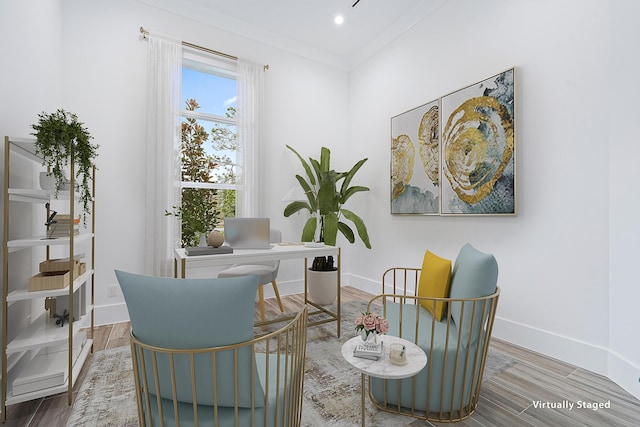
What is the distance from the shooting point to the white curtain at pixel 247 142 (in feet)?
11.6

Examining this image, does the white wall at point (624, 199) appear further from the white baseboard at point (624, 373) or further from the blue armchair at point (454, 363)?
the blue armchair at point (454, 363)

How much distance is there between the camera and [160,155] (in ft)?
9.84

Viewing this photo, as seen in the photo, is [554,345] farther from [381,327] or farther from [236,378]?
[236,378]

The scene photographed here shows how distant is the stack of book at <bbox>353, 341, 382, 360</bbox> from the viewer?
1.37 m

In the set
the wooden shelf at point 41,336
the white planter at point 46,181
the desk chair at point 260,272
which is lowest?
the wooden shelf at point 41,336

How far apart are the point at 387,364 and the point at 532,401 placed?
1.05 meters

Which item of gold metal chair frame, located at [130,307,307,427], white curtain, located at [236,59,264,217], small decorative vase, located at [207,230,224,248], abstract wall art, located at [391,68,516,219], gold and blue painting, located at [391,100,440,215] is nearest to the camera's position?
gold metal chair frame, located at [130,307,307,427]

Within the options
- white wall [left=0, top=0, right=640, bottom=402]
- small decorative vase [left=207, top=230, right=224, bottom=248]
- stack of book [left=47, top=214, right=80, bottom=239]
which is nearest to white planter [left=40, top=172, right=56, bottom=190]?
stack of book [left=47, top=214, right=80, bottom=239]

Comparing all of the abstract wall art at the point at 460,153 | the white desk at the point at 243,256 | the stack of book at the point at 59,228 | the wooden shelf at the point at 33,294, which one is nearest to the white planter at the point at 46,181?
the stack of book at the point at 59,228

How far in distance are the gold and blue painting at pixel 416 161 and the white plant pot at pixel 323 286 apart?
1109 mm

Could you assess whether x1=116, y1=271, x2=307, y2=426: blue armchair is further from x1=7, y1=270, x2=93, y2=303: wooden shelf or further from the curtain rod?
the curtain rod

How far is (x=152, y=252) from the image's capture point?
2.96 m

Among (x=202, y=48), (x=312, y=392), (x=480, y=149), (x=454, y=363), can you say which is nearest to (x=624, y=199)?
(x=480, y=149)

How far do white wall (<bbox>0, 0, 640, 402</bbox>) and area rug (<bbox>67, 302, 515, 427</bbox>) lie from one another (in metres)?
0.70
